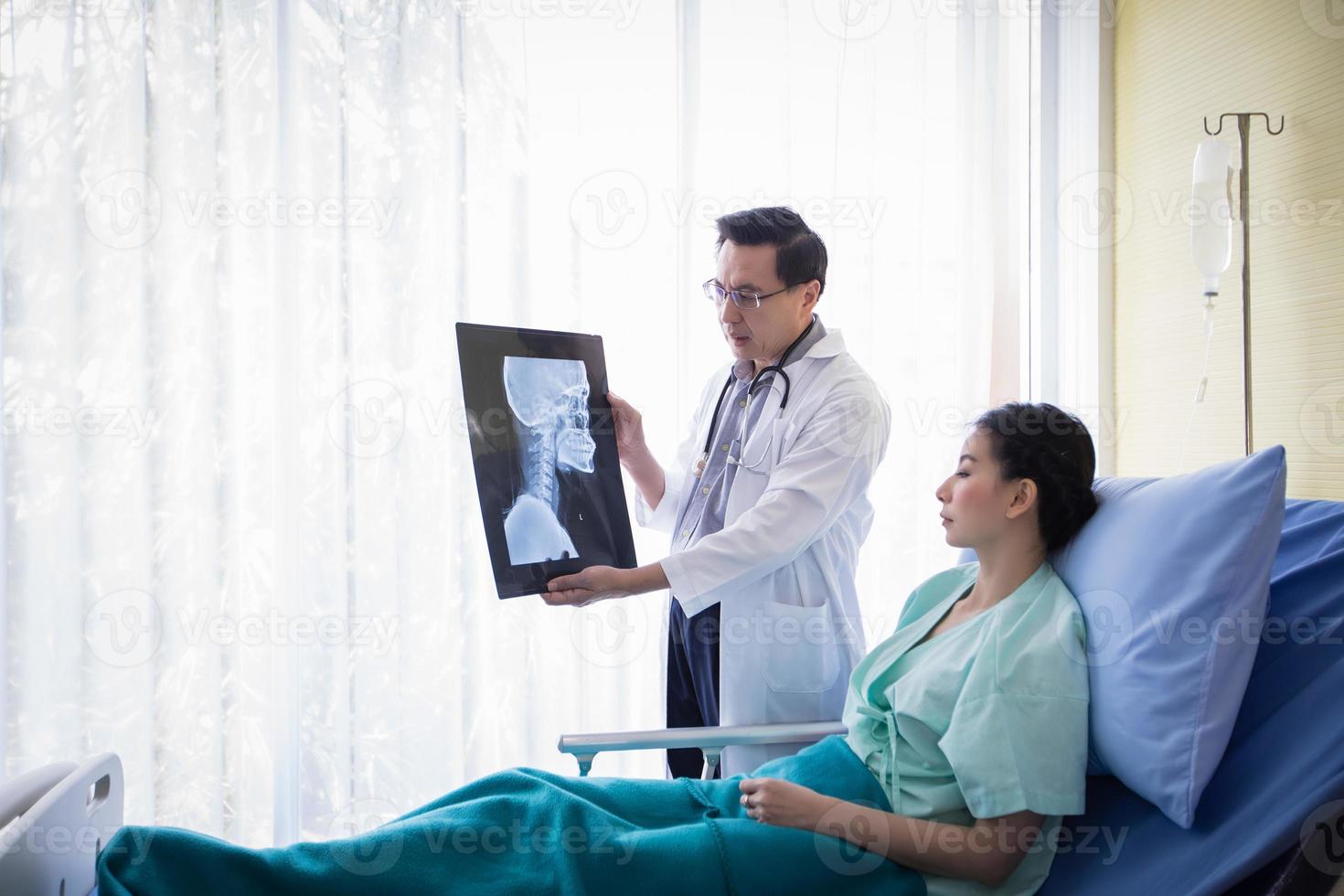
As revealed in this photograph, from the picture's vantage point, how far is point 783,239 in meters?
1.72

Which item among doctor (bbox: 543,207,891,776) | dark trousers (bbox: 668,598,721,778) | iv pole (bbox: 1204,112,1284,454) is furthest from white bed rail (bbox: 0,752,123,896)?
iv pole (bbox: 1204,112,1284,454)

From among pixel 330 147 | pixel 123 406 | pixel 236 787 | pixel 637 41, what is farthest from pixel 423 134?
pixel 236 787

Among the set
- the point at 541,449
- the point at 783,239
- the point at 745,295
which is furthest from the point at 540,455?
the point at 783,239

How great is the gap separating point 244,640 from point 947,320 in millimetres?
2042

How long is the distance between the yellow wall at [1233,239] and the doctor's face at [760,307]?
112 cm

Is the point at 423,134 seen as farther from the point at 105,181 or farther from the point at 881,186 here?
the point at 881,186

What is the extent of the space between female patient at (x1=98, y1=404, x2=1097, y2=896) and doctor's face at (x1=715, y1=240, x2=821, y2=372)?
50 cm

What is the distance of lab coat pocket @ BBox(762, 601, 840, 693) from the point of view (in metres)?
1.67

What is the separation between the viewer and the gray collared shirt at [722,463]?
1.79 meters

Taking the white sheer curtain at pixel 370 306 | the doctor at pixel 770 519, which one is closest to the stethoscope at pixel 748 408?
the doctor at pixel 770 519

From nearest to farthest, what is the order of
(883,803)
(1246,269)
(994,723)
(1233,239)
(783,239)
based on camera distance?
(994,723) → (883,803) → (783,239) → (1246,269) → (1233,239)

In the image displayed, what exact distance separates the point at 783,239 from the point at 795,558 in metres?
0.59

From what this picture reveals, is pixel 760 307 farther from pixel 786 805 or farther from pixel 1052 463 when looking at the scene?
pixel 786 805

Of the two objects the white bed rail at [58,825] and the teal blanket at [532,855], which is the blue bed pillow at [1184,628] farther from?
the white bed rail at [58,825]
